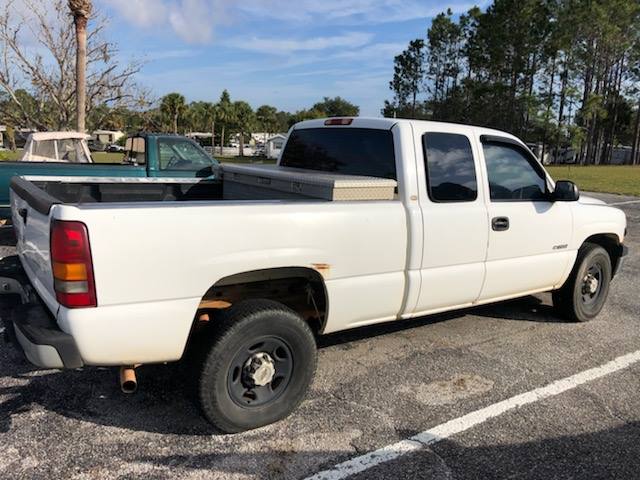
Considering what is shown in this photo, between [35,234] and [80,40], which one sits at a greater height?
[80,40]

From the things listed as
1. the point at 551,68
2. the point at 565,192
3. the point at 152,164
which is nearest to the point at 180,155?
the point at 152,164

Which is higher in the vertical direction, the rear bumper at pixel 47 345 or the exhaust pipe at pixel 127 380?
the rear bumper at pixel 47 345

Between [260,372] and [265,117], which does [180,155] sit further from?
[265,117]

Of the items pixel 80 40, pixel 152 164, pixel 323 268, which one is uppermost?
pixel 80 40

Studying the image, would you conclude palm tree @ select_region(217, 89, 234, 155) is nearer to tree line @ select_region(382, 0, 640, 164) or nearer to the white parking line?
tree line @ select_region(382, 0, 640, 164)

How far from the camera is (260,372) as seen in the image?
3.26 metres

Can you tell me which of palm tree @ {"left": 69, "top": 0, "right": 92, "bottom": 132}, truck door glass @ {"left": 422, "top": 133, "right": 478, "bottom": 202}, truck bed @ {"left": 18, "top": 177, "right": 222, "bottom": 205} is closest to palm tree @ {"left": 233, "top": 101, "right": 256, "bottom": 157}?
palm tree @ {"left": 69, "top": 0, "right": 92, "bottom": 132}

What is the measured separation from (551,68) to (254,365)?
2189 inches

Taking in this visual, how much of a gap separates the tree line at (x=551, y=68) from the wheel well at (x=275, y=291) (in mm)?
50454

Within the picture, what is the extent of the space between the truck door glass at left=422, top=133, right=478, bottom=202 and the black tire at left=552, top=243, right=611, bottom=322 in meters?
1.83

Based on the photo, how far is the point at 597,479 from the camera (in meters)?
2.98

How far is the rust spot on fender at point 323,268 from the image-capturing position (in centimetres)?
341

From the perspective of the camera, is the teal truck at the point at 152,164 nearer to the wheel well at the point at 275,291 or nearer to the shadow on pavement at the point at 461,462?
the wheel well at the point at 275,291

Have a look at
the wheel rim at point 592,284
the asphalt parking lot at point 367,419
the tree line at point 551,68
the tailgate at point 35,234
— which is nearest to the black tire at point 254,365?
the asphalt parking lot at point 367,419
